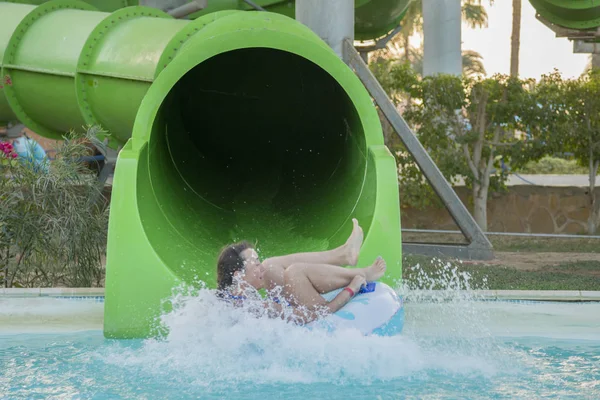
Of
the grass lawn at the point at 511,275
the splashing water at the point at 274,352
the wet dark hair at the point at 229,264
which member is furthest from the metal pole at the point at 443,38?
the wet dark hair at the point at 229,264

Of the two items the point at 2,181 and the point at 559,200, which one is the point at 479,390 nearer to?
the point at 2,181

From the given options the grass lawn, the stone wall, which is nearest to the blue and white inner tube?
the grass lawn

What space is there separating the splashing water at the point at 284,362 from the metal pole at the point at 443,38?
7652 mm

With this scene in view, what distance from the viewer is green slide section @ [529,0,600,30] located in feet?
33.6

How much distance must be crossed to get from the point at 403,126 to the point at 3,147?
3.43 m

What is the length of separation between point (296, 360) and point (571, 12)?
7765 mm

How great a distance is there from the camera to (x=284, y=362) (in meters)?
4.05

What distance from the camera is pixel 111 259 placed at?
4.47 metres

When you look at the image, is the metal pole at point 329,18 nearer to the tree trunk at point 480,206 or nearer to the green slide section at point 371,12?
the green slide section at point 371,12

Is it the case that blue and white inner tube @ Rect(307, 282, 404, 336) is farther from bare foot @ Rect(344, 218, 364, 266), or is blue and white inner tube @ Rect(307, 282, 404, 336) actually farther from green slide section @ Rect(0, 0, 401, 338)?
green slide section @ Rect(0, 0, 401, 338)

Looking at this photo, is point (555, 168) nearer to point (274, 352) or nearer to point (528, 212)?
point (528, 212)

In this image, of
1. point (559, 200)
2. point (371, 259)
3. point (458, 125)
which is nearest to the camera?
point (371, 259)

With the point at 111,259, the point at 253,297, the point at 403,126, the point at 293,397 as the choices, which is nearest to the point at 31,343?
the point at 111,259

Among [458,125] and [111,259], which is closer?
[111,259]
